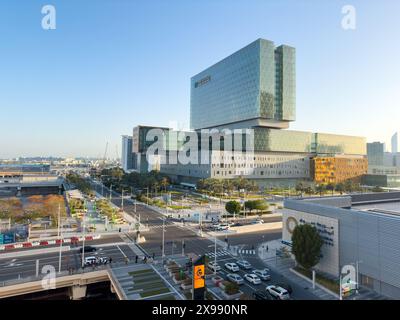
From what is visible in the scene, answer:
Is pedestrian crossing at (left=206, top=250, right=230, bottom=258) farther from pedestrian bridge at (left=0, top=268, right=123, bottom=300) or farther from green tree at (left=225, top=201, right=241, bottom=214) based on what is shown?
green tree at (left=225, top=201, right=241, bottom=214)

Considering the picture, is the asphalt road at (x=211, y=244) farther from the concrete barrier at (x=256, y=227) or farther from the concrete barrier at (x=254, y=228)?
the concrete barrier at (x=256, y=227)

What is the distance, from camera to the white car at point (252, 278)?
2779cm

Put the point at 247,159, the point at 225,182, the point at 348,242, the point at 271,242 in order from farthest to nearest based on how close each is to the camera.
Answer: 1. the point at 247,159
2. the point at 225,182
3. the point at 271,242
4. the point at 348,242

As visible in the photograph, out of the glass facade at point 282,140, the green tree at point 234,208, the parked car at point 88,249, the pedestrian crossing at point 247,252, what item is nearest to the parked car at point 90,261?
the parked car at point 88,249

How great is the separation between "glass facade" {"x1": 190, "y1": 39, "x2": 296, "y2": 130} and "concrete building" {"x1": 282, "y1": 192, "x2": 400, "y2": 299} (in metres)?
83.9

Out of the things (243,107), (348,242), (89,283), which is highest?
(243,107)

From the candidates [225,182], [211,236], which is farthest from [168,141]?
[211,236]

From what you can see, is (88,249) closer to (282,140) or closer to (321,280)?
(321,280)

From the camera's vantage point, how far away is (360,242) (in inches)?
1063

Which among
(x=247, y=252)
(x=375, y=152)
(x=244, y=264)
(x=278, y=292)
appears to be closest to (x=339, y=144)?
(x=375, y=152)
